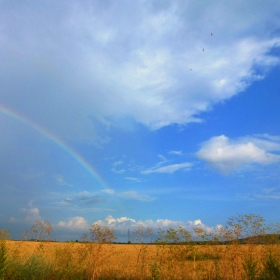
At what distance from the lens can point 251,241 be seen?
46.9 feet

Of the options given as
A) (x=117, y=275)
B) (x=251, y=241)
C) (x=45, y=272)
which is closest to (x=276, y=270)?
(x=251, y=241)

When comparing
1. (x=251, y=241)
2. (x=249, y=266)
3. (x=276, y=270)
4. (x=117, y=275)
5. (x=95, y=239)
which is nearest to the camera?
(x=276, y=270)

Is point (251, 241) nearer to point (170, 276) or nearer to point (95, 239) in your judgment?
point (170, 276)

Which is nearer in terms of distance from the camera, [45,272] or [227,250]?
[227,250]

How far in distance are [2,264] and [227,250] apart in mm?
10688

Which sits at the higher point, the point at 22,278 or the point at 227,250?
the point at 227,250

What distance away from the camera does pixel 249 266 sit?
11578 millimetres

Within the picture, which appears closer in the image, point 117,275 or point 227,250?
point 227,250

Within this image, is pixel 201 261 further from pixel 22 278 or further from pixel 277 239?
pixel 22 278

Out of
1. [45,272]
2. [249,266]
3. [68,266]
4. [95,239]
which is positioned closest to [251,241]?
[249,266]

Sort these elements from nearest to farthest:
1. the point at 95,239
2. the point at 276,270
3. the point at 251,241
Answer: the point at 276,270
the point at 251,241
the point at 95,239

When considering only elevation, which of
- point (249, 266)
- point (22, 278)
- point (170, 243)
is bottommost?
point (22, 278)

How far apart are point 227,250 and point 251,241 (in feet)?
4.25

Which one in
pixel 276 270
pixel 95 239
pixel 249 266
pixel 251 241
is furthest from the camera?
pixel 95 239
